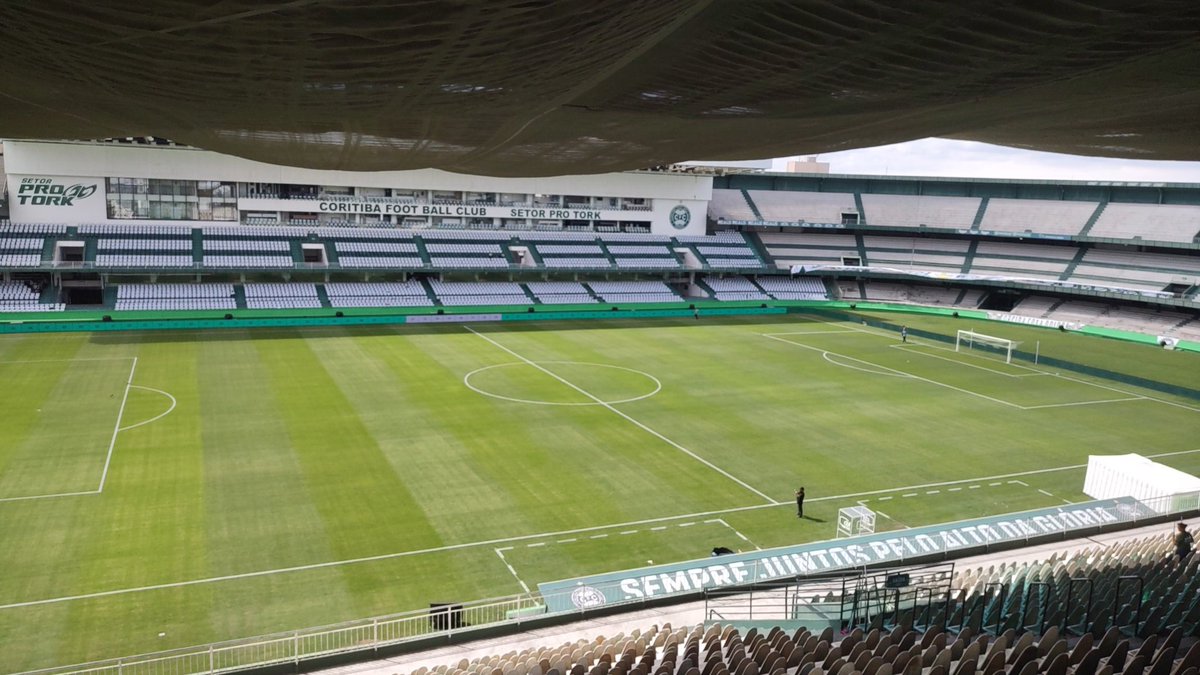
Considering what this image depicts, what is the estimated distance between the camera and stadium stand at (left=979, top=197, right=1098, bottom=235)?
57.3m

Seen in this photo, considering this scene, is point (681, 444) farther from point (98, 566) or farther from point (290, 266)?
point (290, 266)

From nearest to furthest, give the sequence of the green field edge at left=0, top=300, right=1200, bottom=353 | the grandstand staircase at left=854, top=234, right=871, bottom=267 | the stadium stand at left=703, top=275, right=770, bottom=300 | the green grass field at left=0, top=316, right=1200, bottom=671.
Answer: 1. the green grass field at left=0, top=316, right=1200, bottom=671
2. the green field edge at left=0, top=300, right=1200, bottom=353
3. the stadium stand at left=703, top=275, right=770, bottom=300
4. the grandstand staircase at left=854, top=234, right=871, bottom=267

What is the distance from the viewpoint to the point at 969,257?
198 ft

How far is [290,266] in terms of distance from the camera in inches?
1820

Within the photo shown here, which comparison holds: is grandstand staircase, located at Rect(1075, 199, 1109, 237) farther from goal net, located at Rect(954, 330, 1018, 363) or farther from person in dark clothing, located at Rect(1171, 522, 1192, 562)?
person in dark clothing, located at Rect(1171, 522, 1192, 562)

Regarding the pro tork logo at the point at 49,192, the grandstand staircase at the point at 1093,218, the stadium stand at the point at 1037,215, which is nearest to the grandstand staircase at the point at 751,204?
the stadium stand at the point at 1037,215

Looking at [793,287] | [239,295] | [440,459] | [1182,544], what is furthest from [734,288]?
[1182,544]

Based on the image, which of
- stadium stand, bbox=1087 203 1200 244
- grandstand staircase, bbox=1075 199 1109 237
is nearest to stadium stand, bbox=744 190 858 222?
grandstand staircase, bbox=1075 199 1109 237

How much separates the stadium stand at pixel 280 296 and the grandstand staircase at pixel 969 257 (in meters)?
43.7

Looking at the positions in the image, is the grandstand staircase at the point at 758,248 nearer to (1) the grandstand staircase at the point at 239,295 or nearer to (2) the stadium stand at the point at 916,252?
(2) the stadium stand at the point at 916,252

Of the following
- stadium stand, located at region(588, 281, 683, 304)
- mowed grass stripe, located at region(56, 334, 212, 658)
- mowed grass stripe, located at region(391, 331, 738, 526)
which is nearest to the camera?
mowed grass stripe, located at region(56, 334, 212, 658)

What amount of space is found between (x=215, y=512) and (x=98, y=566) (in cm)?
292

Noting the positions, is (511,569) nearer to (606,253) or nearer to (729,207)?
(606,253)

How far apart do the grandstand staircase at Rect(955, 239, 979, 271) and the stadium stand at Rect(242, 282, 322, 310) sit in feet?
143
